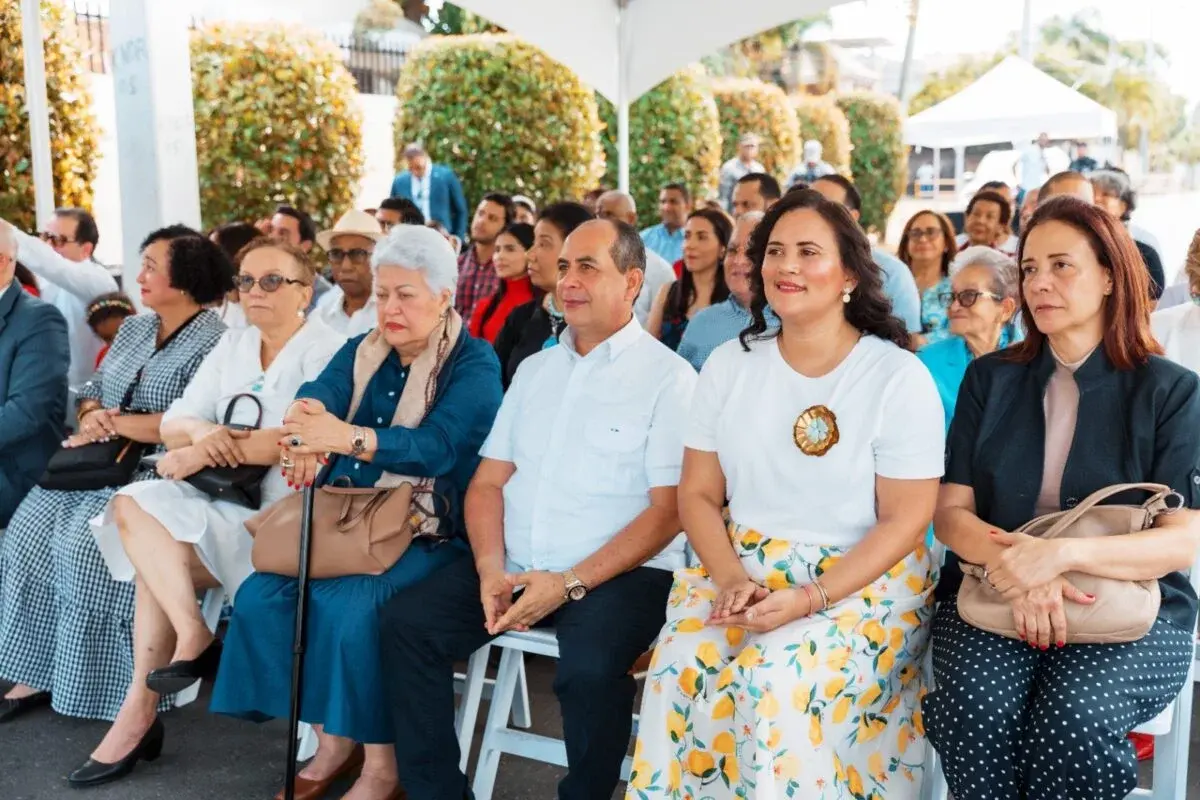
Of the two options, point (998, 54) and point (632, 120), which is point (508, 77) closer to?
point (632, 120)

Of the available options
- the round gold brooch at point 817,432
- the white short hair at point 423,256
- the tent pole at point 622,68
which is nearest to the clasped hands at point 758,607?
the round gold brooch at point 817,432

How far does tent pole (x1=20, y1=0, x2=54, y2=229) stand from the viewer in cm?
668

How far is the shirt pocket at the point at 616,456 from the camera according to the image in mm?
3174

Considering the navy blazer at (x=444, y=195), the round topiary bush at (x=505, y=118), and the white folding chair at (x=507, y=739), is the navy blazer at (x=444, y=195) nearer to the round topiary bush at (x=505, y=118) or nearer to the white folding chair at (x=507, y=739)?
the round topiary bush at (x=505, y=118)

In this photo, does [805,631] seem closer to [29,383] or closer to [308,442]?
[308,442]

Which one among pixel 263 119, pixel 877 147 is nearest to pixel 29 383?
pixel 263 119

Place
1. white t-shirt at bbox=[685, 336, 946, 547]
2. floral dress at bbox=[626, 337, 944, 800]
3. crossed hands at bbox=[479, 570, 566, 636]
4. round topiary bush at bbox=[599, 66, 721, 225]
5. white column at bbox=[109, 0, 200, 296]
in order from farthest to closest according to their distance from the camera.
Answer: round topiary bush at bbox=[599, 66, 721, 225] < white column at bbox=[109, 0, 200, 296] < crossed hands at bbox=[479, 570, 566, 636] < white t-shirt at bbox=[685, 336, 946, 547] < floral dress at bbox=[626, 337, 944, 800]

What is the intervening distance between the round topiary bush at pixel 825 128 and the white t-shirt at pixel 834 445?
18058 millimetres

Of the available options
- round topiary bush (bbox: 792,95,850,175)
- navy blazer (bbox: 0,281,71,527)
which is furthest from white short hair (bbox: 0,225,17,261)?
round topiary bush (bbox: 792,95,850,175)

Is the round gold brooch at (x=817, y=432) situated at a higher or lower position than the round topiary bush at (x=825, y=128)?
lower

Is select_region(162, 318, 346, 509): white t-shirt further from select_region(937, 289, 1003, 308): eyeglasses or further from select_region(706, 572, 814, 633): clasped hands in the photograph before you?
select_region(937, 289, 1003, 308): eyeglasses

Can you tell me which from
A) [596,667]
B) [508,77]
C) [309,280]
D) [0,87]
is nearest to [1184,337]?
[596,667]

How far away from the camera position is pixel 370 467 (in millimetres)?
3430

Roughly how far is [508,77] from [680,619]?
9.30 m
